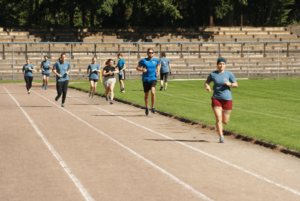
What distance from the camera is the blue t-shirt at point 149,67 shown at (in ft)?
48.4

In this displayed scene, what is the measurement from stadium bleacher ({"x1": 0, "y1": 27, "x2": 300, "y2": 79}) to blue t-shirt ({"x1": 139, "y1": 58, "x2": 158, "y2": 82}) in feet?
79.4

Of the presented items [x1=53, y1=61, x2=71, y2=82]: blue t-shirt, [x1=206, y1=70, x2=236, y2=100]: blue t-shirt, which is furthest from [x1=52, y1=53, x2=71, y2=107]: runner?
[x1=206, y1=70, x2=236, y2=100]: blue t-shirt

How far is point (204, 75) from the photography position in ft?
133

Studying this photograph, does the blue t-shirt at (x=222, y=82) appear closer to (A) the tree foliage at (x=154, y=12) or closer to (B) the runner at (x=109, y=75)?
(B) the runner at (x=109, y=75)

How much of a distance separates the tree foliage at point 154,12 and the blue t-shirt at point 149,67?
101ft

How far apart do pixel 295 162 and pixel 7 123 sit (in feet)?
28.1

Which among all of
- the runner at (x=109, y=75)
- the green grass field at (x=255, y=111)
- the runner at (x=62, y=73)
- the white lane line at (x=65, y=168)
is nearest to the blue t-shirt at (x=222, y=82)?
the green grass field at (x=255, y=111)

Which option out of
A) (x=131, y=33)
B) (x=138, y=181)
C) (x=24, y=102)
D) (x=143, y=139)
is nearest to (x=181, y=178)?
(x=138, y=181)

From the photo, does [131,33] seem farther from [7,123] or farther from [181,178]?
[181,178]

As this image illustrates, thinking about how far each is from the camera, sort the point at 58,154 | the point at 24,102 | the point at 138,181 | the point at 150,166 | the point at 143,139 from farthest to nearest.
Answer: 1. the point at 24,102
2. the point at 143,139
3. the point at 58,154
4. the point at 150,166
5. the point at 138,181

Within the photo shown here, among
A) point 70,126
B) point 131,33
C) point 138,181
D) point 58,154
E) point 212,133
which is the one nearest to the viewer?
point 138,181

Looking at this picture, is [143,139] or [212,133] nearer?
[143,139]

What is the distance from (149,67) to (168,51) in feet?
88.5

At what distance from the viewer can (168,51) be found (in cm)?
4150
